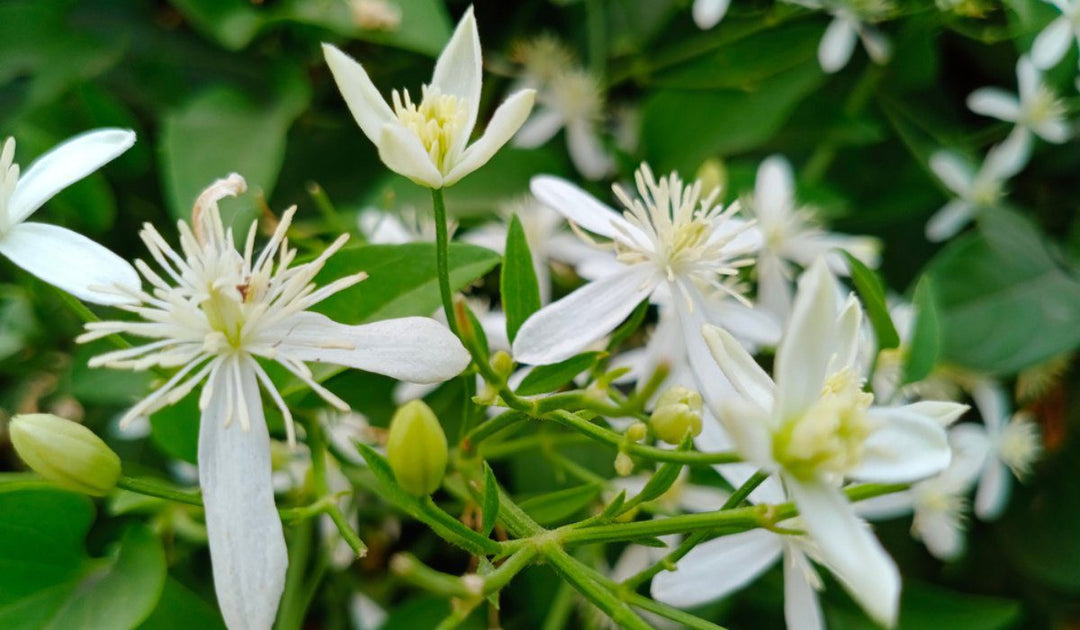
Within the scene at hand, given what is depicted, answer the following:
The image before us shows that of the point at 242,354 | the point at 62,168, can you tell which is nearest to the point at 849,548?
the point at 242,354

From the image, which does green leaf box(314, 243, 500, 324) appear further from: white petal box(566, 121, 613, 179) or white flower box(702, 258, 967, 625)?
white petal box(566, 121, 613, 179)

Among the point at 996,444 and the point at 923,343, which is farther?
the point at 996,444

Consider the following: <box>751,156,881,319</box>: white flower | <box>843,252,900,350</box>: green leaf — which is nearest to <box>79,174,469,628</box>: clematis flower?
<box>843,252,900,350</box>: green leaf

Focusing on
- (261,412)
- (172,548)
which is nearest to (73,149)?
(261,412)

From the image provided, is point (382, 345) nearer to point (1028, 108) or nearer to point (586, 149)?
point (586, 149)

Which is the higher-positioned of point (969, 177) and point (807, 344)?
point (969, 177)

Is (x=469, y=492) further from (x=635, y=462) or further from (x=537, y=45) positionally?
(x=537, y=45)

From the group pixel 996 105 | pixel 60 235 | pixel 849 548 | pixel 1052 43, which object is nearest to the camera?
pixel 849 548
